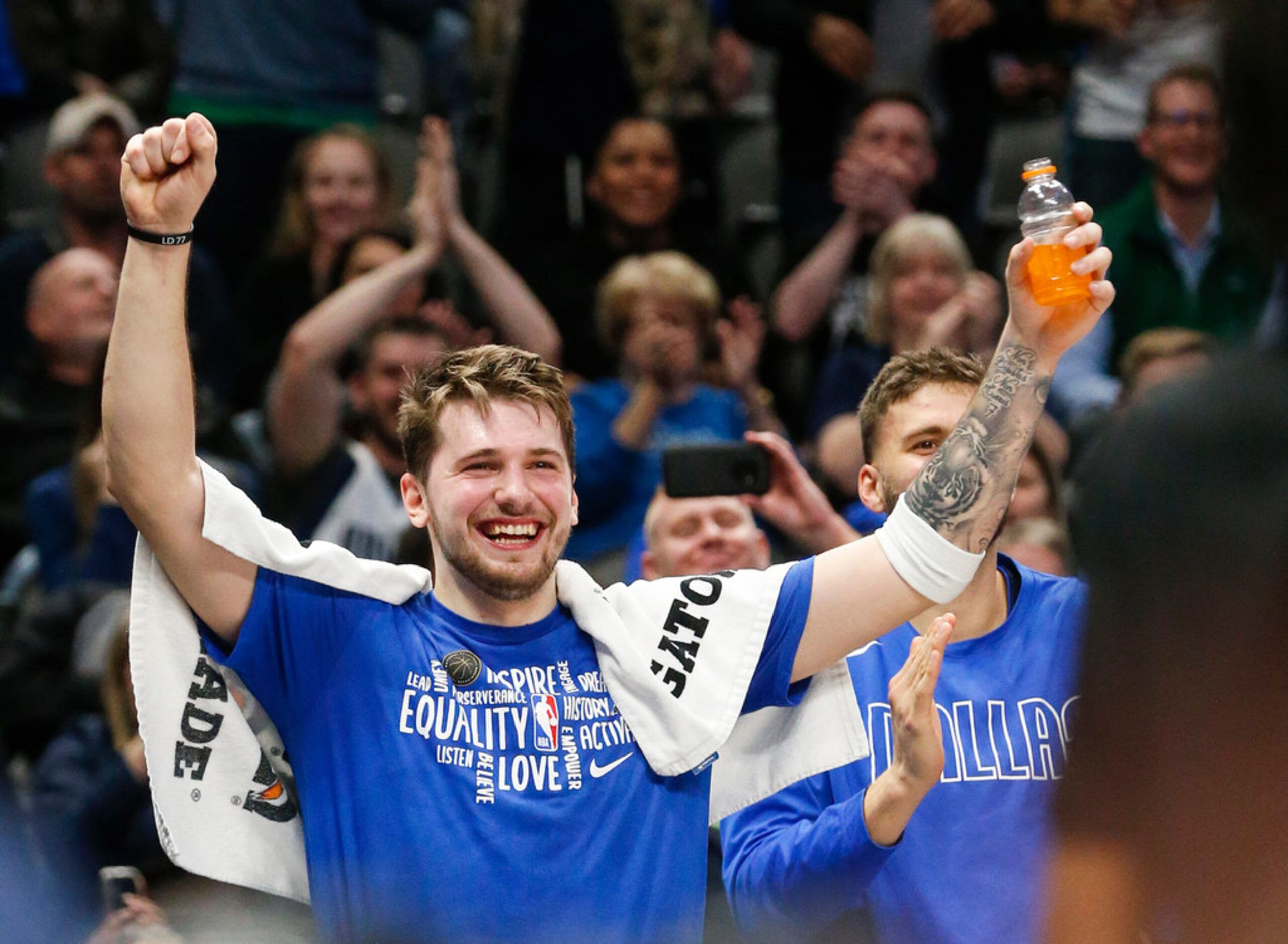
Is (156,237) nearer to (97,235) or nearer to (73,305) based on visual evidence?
(73,305)

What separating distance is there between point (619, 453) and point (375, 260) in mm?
1163

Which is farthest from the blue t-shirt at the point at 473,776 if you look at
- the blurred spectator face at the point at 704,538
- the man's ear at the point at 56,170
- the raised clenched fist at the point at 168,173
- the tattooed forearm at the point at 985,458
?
the man's ear at the point at 56,170

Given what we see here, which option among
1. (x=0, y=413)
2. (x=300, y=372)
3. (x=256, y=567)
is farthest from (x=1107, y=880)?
(x=0, y=413)

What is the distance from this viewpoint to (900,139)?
6020mm

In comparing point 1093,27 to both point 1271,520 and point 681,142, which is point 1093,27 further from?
point 1271,520

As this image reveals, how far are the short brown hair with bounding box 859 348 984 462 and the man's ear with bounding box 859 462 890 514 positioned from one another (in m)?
0.04

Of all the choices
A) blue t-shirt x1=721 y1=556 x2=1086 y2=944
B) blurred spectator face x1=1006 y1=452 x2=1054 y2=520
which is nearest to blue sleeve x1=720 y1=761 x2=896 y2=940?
blue t-shirt x1=721 y1=556 x2=1086 y2=944

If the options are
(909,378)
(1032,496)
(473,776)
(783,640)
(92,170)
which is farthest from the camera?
(92,170)

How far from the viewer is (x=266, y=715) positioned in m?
2.84

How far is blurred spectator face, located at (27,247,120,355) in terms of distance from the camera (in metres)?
5.60

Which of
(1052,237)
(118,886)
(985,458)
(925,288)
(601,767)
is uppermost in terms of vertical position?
(1052,237)

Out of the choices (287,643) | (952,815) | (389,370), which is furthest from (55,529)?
(952,815)

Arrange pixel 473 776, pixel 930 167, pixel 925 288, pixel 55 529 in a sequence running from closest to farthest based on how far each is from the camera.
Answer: pixel 473 776
pixel 55 529
pixel 925 288
pixel 930 167

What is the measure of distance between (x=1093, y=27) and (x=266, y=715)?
15.5ft
